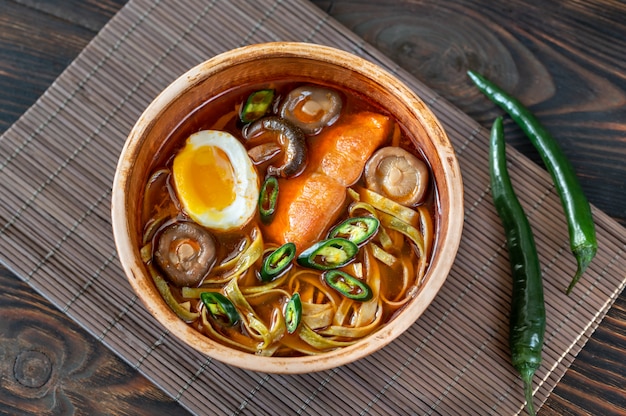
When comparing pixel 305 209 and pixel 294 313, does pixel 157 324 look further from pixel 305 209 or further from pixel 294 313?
pixel 305 209

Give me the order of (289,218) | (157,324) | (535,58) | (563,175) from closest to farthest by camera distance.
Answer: (289,218) → (157,324) → (563,175) → (535,58)

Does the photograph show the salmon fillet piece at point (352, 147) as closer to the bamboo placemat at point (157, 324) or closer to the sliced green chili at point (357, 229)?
the sliced green chili at point (357, 229)

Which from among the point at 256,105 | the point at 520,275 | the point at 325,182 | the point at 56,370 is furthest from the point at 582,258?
the point at 56,370


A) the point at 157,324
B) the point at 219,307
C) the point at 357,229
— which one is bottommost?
the point at 157,324

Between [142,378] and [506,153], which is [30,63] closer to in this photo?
[142,378]

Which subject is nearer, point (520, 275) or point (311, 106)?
point (311, 106)

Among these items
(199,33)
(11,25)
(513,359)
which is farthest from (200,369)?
(11,25)
